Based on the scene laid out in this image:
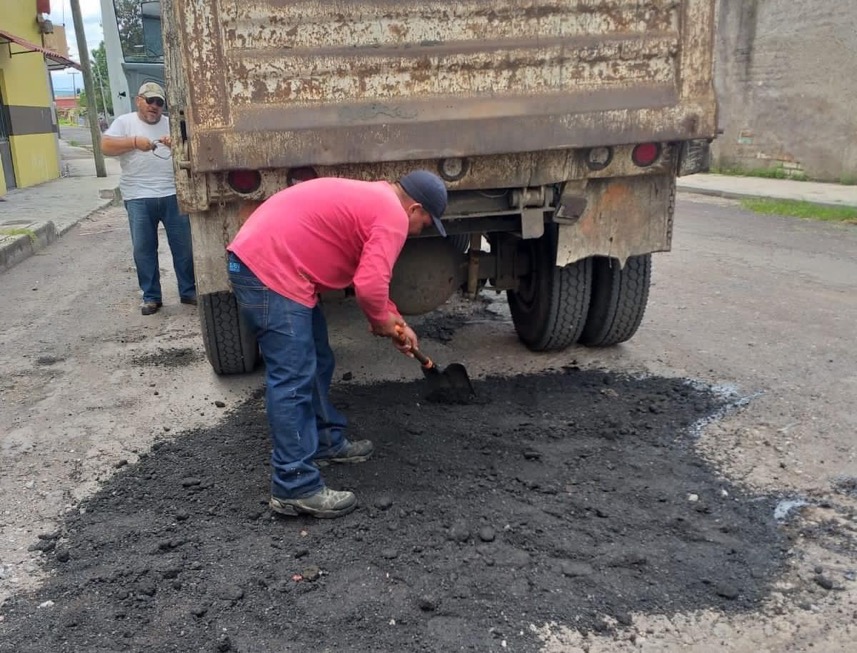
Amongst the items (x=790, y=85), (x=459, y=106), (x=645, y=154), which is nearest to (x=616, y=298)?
(x=645, y=154)

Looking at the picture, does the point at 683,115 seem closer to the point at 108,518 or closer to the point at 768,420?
the point at 768,420

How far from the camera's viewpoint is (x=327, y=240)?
304 centimetres

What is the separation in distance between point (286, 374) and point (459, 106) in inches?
59.0

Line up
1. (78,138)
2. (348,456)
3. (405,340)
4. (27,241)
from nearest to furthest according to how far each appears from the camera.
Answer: (405,340)
(348,456)
(27,241)
(78,138)

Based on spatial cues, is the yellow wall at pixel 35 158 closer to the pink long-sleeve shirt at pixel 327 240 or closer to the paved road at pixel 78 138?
the pink long-sleeve shirt at pixel 327 240

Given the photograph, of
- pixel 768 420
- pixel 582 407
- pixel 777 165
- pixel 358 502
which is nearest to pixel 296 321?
pixel 358 502

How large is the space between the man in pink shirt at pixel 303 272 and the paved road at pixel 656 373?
3.37 feet

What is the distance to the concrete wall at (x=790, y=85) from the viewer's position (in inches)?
497

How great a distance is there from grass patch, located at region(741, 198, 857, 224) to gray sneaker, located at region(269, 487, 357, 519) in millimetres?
8850

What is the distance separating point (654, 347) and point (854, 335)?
1308 millimetres

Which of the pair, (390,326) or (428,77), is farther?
(428,77)

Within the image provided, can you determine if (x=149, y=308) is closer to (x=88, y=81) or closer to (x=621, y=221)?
(x=621, y=221)

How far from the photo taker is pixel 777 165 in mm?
14227

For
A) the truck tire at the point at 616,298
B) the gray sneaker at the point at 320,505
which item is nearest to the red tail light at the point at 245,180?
the gray sneaker at the point at 320,505
